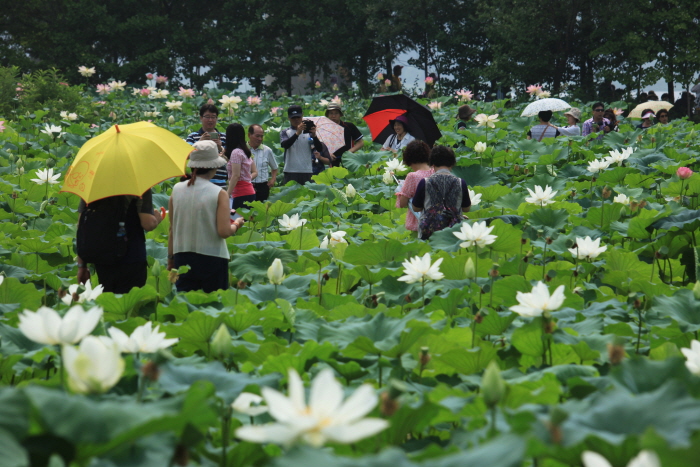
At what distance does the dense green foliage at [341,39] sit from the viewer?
1773 centimetres

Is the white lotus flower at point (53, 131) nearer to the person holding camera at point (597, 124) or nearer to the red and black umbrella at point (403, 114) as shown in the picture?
the red and black umbrella at point (403, 114)

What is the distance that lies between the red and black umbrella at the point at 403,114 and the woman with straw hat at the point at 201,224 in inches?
148

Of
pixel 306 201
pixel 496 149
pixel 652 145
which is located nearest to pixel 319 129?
pixel 306 201

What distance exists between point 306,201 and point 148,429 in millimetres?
5320

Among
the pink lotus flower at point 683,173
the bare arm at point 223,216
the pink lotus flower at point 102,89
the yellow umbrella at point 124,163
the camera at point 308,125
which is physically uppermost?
the pink lotus flower at point 102,89

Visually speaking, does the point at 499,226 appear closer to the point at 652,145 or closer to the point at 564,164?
the point at 564,164

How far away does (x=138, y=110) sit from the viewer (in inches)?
553

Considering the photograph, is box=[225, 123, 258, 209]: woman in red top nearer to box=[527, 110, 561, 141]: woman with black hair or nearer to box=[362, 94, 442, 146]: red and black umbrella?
box=[362, 94, 442, 146]: red and black umbrella

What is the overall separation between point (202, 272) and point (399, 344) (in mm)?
1835

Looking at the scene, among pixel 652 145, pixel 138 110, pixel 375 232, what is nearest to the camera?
pixel 375 232

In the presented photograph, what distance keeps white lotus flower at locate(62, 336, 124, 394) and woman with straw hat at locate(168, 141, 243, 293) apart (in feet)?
7.83

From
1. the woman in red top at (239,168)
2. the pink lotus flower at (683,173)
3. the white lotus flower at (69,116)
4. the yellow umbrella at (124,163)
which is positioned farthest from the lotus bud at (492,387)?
the white lotus flower at (69,116)

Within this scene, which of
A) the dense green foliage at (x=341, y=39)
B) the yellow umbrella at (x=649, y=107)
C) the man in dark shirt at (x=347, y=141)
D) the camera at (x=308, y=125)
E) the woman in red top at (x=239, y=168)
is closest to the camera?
the woman in red top at (x=239, y=168)

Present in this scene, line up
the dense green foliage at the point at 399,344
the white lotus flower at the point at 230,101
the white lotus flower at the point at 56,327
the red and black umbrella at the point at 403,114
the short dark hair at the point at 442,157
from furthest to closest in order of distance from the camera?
the white lotus flower at the point at 230,101 → the red and black umbrella at the point at 403,114 → the short dark hair at the point at 442,157 → the white lotus flower at the point at 56,327 → the dense green foliage at the point at 399,344
